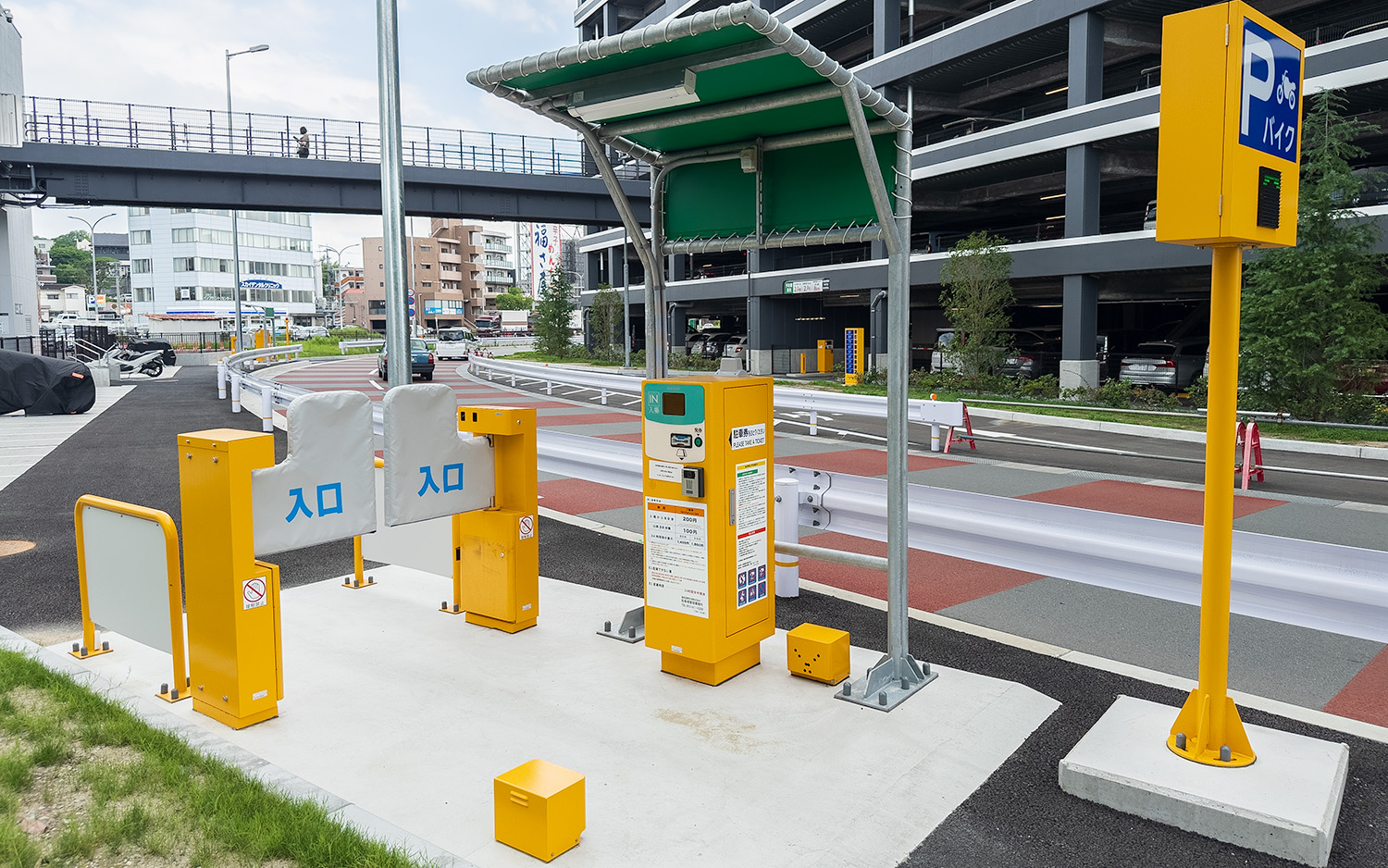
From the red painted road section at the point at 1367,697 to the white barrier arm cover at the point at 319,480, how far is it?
227 inches

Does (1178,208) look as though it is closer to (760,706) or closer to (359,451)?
(760,706)

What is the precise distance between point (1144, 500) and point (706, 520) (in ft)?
28.9

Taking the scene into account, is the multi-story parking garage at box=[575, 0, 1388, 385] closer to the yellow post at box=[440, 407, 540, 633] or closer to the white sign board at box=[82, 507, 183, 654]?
the yellow post at box=[440, 407, 540, 633]

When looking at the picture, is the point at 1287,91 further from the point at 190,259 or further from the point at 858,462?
the point at 190,259

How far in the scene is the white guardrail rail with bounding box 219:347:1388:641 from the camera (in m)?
4.36

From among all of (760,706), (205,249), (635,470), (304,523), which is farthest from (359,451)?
(205,249)

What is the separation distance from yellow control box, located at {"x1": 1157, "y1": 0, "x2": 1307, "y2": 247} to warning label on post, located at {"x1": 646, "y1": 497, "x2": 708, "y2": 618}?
→ 110 inches

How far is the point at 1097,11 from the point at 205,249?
95.7 meters

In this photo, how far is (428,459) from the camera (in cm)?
589

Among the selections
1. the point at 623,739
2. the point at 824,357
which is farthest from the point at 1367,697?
the point at 824,357

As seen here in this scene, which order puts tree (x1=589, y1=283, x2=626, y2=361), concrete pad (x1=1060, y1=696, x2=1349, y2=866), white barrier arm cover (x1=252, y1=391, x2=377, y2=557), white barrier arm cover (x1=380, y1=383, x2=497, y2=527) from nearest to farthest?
concrete pad (x1=1060, y1=696, x2=1349, y2=866) → white barrier arm cover (x1=252, y1=391, x2=377, y2=557) → white barrier arm cover (x1=380, y1=383, x2=497, y2=527) → tree (x1=589, y1=283, x2=626, y2=361)

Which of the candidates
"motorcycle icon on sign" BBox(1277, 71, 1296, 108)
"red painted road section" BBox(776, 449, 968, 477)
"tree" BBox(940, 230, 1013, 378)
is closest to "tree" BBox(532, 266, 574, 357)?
"tree" BBox(940, 230, 1013, 378)

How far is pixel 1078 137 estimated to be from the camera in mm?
28859

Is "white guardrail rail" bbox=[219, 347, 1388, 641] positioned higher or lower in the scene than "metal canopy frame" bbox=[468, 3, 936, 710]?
lower
